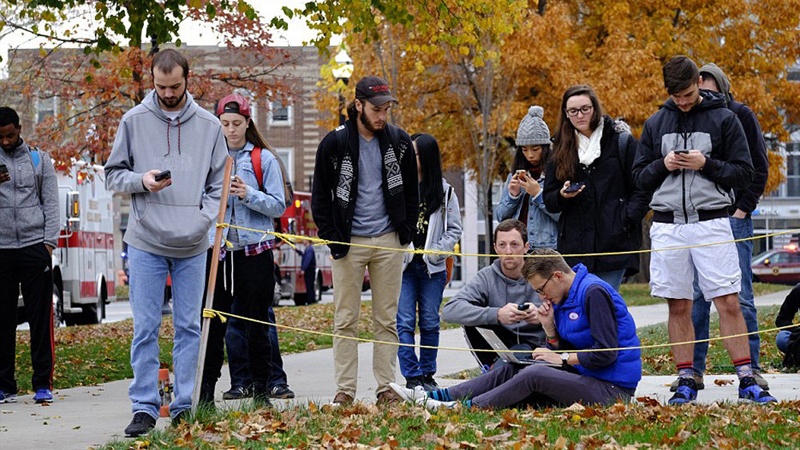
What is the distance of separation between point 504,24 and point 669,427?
334 inches

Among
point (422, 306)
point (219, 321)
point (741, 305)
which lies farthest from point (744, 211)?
point (219, 321)

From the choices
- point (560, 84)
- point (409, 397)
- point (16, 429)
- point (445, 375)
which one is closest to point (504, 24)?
point (445, 375)

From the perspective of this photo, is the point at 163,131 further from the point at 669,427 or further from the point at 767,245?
the point at 767,245

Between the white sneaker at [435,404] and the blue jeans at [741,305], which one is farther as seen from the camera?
the blue jeans at [741,305]

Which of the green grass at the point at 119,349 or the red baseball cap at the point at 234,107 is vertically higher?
the red baseball cap at the point at 234,107

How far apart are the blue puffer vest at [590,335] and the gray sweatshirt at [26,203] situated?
4.33m

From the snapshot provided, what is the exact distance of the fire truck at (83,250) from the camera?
20906 millimetres

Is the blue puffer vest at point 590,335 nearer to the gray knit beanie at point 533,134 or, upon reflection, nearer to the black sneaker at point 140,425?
the gray knit beanie at point 533,134

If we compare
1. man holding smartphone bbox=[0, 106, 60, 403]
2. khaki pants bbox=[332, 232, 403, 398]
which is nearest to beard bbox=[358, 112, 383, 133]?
khaki pants bbox=[332, 232, 403, 398]

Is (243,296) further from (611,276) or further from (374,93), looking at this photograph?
(611,276)

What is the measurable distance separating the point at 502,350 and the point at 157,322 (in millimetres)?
2171

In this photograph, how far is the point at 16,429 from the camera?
8.18 m

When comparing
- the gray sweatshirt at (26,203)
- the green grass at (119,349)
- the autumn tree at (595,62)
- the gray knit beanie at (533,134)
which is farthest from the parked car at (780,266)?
the gray sweatshirt at (26,203)

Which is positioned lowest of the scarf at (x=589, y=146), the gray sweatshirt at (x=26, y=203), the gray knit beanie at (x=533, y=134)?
the gray sweatshirt at (x=26, y=203)
